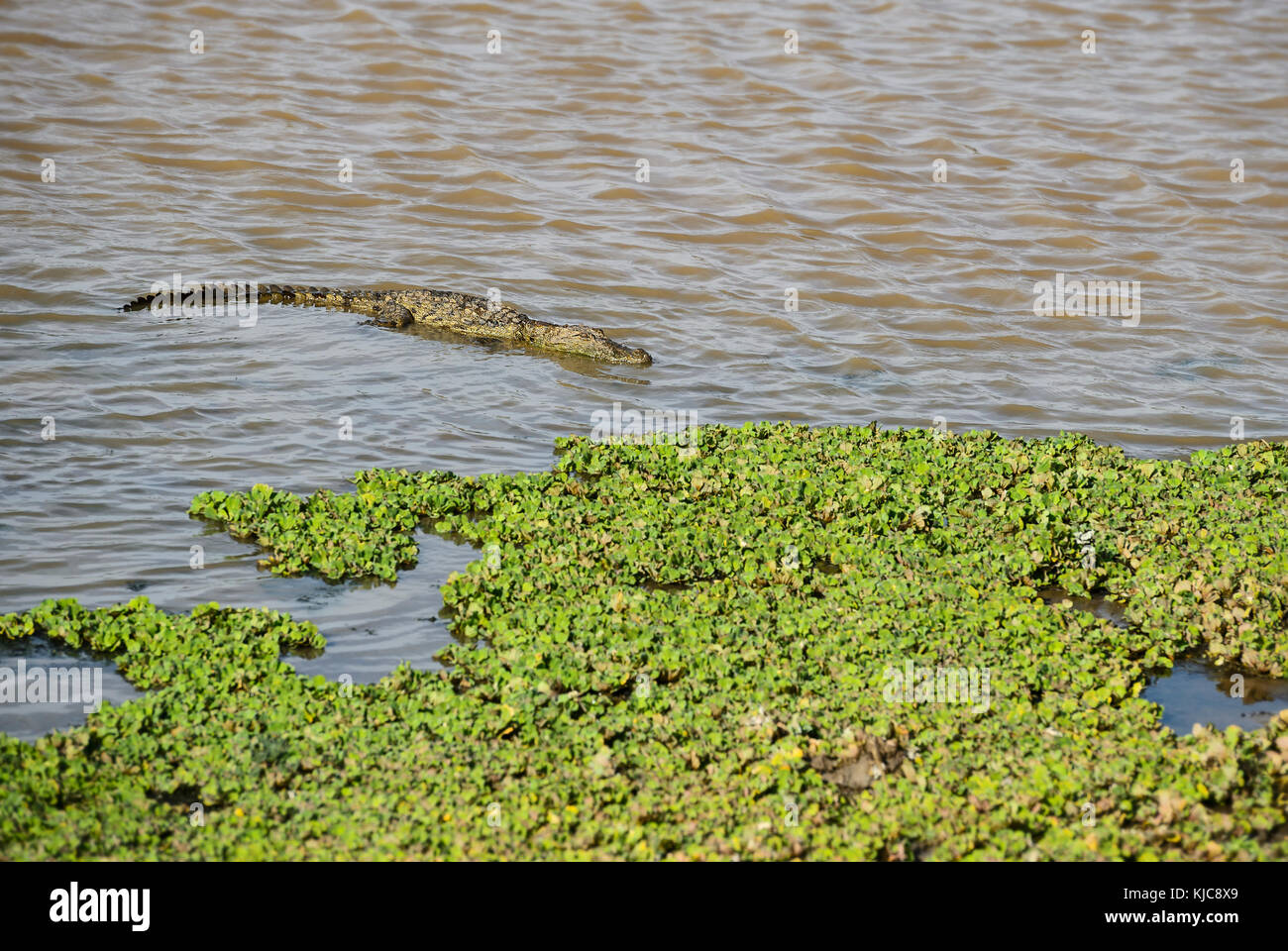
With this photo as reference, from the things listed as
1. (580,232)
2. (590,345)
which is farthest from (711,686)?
(580,232)

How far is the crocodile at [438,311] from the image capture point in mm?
12656

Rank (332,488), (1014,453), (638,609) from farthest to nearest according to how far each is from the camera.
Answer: (1014,453) < (332,488) < (638,609)

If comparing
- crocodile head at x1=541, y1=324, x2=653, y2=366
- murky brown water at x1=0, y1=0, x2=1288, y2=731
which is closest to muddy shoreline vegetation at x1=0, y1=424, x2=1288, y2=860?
murky brown water at x1=0, y1=0, x2=1288, y2=731

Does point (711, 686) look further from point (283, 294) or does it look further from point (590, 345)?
point (283, 294)

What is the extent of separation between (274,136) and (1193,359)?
13663 mm

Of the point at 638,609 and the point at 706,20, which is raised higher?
the point at 706,20

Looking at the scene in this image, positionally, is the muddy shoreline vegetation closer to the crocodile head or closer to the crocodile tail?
the crocodile head

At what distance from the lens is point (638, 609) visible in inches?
262

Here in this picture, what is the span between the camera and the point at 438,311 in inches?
522

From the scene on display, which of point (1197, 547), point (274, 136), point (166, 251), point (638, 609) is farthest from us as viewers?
point (274, 136)

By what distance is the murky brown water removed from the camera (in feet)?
31.3

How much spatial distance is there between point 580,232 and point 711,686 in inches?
461
